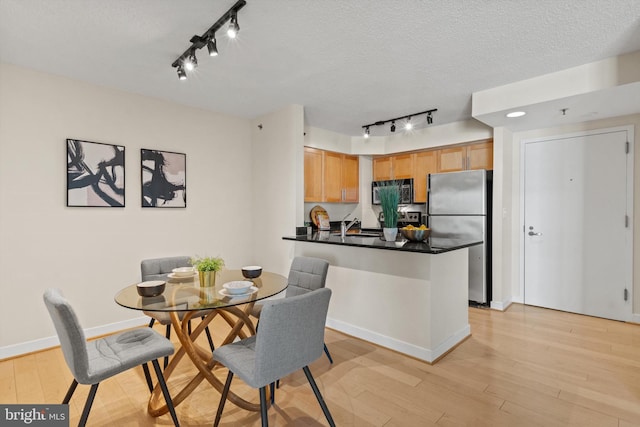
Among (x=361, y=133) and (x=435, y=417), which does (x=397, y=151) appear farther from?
(x=435, y=417)

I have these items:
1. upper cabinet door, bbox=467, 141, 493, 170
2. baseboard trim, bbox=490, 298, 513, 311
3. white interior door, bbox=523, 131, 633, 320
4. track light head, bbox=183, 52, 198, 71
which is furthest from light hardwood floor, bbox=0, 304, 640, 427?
track light head, bbox=183, 52, 198, 71

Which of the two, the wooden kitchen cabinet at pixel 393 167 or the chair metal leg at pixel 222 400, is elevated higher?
the wooden kitchen cabinet at pixel 393 167

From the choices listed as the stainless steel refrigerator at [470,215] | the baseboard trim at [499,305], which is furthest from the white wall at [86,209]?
the baseboard trim at [499,305]

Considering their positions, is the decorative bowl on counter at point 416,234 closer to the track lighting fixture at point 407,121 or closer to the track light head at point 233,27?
the track lighting fixture at point 407,121

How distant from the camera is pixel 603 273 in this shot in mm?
3748

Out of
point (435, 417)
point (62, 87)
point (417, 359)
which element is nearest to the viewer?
point (435, 417)

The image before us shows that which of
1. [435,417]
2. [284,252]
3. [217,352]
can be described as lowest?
[435,417]

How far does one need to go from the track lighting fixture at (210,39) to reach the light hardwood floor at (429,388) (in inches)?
93.4

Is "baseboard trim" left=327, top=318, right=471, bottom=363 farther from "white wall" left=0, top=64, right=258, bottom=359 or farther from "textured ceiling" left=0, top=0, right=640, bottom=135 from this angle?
"textured ceiling" left=0, top=0, right=640, bottom=135

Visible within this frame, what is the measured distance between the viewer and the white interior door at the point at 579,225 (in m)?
3.64

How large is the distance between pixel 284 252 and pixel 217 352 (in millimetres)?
2164

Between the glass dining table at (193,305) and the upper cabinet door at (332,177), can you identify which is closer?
the glass dining table at (193,305)

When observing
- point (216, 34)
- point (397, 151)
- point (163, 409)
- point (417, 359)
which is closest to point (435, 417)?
point (417, 359)

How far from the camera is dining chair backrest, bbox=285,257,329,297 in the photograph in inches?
102
